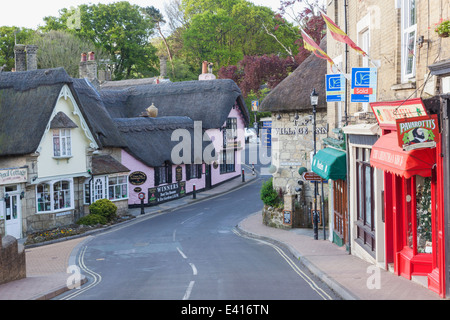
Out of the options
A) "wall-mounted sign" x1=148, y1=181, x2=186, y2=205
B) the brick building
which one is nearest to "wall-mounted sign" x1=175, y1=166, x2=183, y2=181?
"wall-mounted sign" x1=148, y1=181, x2=186, y2=205

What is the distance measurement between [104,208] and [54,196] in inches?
105

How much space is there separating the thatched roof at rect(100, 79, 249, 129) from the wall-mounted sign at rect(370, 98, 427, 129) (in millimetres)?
30078

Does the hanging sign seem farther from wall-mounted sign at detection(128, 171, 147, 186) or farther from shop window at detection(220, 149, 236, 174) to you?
shop window at detection(220, 149, 236, 174)

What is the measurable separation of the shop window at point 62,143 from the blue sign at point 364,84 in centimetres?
1765

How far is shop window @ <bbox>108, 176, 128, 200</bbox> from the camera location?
32.3 metres

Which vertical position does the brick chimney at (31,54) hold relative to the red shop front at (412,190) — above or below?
above

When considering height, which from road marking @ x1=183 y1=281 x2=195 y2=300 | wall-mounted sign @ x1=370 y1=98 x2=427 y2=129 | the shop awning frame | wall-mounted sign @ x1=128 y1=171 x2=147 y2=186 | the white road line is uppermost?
wall-mounted sign @ x1=370 y1=98 x2=427 y2=129

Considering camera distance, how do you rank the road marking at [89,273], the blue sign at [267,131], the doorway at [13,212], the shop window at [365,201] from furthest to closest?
the blue sign at [267,131]
the doorway at [13,212]
the shop window at [365,201]
the road marking at [89,273]

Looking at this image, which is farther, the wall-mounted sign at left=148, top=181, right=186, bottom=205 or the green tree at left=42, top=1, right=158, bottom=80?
the green tree at left=42, top=1, right=158, bottom=80

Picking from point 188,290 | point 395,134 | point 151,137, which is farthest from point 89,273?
point 151,137

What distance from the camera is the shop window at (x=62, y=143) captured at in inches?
1099

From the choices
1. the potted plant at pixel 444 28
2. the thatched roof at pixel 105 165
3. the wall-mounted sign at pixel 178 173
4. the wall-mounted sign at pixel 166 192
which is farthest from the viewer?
the wall-mounted sign at pixel 178 173

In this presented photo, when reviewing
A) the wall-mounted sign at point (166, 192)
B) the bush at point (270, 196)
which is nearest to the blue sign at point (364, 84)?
the bush at point (270, 196)

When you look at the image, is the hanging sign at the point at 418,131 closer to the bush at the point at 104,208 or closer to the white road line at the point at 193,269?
the white road line at the point at 193,269
